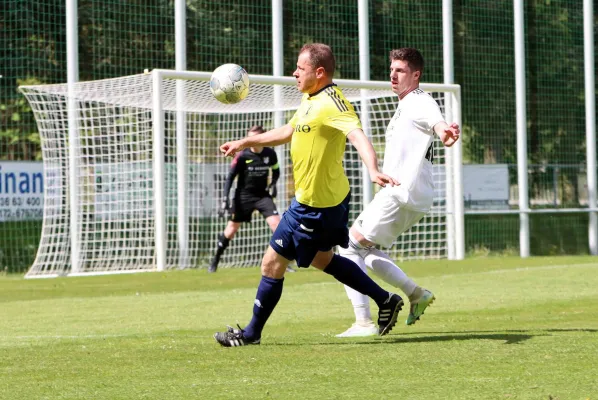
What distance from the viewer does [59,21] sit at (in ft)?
62.0

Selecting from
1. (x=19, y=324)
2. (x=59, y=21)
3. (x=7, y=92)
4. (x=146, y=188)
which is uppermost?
(x=59, y=21)

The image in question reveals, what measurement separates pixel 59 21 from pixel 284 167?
15.2ft

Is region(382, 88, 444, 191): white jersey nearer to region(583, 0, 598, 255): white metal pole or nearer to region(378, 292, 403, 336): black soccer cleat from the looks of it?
region(378, 292, 403, 336): black soccer cleat

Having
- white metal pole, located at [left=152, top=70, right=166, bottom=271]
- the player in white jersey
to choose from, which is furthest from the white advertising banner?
the player in white jersey

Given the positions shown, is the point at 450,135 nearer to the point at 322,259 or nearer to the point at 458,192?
the point at 322,259

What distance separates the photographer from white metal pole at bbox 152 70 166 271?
15703 millimetres

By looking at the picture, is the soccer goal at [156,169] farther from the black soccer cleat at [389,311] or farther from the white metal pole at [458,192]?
the black soccer cleat at [389,311]

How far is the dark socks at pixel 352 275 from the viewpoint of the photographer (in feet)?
23.9

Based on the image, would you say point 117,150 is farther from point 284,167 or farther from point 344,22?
point 344,22

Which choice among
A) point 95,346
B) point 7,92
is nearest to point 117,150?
point 7,92

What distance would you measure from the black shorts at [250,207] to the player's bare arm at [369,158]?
9.06 meters

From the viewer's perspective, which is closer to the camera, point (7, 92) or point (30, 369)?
point (30, 369)

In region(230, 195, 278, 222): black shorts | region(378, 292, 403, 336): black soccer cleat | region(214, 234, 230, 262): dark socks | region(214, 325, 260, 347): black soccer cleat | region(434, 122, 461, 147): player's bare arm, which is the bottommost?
→ region(214, 325, 260, 347): black soccer cleat

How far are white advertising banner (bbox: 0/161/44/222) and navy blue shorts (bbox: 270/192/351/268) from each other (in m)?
11.1
